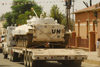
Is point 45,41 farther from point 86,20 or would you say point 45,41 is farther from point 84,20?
point 84,20

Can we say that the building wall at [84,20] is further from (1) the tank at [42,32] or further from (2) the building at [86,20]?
(1) the tank at [42,32]

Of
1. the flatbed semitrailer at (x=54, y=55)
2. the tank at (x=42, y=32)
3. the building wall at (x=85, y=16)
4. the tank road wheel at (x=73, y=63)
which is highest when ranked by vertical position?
the building wall at (x=85, y=16)

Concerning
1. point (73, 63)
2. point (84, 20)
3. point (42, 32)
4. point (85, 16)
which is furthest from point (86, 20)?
point (42, 32)

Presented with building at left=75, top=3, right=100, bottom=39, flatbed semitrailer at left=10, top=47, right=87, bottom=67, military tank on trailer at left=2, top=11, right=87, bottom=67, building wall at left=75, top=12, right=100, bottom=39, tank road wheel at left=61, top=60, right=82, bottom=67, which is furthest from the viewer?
building wall at left=75, top=12, right=100, bottom=39

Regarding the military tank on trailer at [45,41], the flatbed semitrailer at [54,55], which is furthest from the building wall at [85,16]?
the flatbed semitrailer at [54,55]

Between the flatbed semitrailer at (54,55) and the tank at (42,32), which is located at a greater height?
the tank at (42,32)

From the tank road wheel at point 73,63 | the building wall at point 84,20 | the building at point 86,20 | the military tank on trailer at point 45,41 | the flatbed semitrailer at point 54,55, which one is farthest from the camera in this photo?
the building wall at point 84,20

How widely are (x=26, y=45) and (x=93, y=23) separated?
29.9 metres

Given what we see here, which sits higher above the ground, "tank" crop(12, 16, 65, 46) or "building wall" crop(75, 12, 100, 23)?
"building wall" crop(75, 12, 100, 23)

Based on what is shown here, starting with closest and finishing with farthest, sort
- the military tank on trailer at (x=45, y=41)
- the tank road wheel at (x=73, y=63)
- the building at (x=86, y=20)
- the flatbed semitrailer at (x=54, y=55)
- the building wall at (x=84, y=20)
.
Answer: the flatbed semitrailer at (x=54, y=55), the military tank on trailer at (x=45, y=41), the tank road wheel at (x=73, y=63), the building at (x=86, y=20), the building wall at (x=84, y=20)

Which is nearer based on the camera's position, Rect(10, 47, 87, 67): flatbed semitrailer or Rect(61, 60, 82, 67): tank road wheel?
Rect(10, 47, 87, 67): flatbed semitrailer

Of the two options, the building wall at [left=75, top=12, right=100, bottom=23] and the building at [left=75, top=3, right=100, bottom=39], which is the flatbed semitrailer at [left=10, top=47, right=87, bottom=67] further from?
the building wall at [left=75, top=12, right=100, bottom=23]

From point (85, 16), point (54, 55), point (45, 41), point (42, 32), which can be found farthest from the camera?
point (85, 16)

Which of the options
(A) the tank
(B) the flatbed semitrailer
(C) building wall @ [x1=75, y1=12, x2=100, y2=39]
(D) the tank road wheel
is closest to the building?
(C) building wall @ [x1=75, y1=12, x2=100, y2=39]
